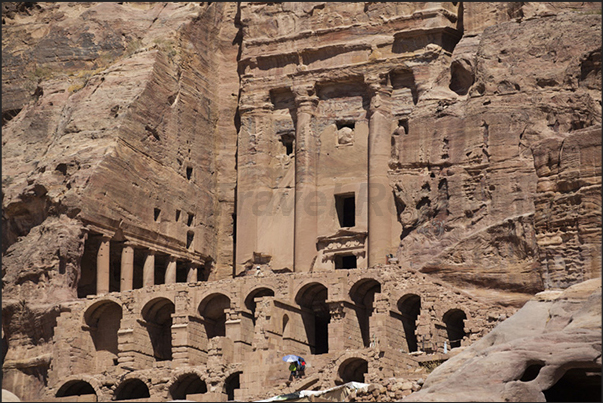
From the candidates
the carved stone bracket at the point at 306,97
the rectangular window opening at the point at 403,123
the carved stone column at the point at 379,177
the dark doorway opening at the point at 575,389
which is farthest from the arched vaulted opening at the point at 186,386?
the dark doorway opening at the point at 575,389

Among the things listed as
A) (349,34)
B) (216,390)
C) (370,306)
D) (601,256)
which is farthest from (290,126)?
(601,256)

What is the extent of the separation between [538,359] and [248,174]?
1599 inches

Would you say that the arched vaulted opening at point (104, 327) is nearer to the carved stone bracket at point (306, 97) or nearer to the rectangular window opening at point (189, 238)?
the rectangular window opening at point (189, 238)

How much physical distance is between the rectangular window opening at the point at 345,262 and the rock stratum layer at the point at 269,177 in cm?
34

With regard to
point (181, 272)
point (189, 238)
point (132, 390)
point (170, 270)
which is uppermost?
point (189, 238)

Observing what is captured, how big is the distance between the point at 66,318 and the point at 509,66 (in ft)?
79.1

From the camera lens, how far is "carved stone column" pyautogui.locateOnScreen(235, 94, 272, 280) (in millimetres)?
77000

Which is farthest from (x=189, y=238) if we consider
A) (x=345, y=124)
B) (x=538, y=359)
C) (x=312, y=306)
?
(x=538, y=359)

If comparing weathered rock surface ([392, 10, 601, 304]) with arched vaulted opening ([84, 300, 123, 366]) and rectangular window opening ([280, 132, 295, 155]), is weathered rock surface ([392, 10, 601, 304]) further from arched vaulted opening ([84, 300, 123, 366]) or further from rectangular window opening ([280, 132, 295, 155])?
arched vaulted opening ([84, 300, 123, 366])

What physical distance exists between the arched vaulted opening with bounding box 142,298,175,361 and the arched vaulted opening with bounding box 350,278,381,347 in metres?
9.05

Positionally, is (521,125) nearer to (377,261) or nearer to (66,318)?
(377,261)

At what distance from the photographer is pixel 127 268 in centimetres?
7144

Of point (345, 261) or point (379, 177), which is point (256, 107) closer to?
point (379, 177)

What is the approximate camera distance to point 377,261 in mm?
72250
